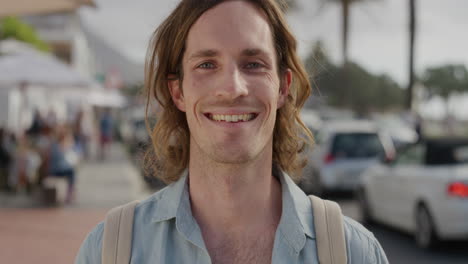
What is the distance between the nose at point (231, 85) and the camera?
2.09 m

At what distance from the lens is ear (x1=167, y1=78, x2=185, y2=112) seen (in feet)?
7.72

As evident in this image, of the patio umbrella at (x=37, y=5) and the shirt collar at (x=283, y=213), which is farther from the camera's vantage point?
the patio umbrella at (x=37, y=5)

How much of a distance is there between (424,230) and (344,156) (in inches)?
202

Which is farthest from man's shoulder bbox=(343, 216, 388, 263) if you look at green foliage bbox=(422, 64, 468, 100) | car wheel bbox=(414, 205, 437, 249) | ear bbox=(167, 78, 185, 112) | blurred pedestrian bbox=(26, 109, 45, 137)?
green foliage bbox=(422, 64, 468, 100)

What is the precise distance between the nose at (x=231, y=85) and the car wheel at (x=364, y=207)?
8.91 m

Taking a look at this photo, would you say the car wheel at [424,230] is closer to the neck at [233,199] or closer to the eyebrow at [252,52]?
the neck at [233,199]

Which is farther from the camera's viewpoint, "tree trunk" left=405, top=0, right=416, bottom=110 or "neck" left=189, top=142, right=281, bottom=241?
"tree trunk" left=405, top=0, right=416, bottom=110

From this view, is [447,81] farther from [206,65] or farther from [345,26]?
[206,65]

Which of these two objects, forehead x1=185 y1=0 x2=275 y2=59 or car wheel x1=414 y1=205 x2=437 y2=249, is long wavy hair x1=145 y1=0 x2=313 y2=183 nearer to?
forehead x1=185 y1=0 x2=275 y2=59

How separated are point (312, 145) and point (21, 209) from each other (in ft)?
32.5

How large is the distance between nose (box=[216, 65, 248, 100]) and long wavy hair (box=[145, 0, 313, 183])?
24 centimetres

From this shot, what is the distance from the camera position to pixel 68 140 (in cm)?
1248

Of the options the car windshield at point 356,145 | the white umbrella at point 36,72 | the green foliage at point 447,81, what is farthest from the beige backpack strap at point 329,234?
the green foliage at point 447,81

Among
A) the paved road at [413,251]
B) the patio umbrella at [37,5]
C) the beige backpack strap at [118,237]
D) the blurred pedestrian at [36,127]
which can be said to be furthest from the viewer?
the blurred pedestrian at [36,127]
